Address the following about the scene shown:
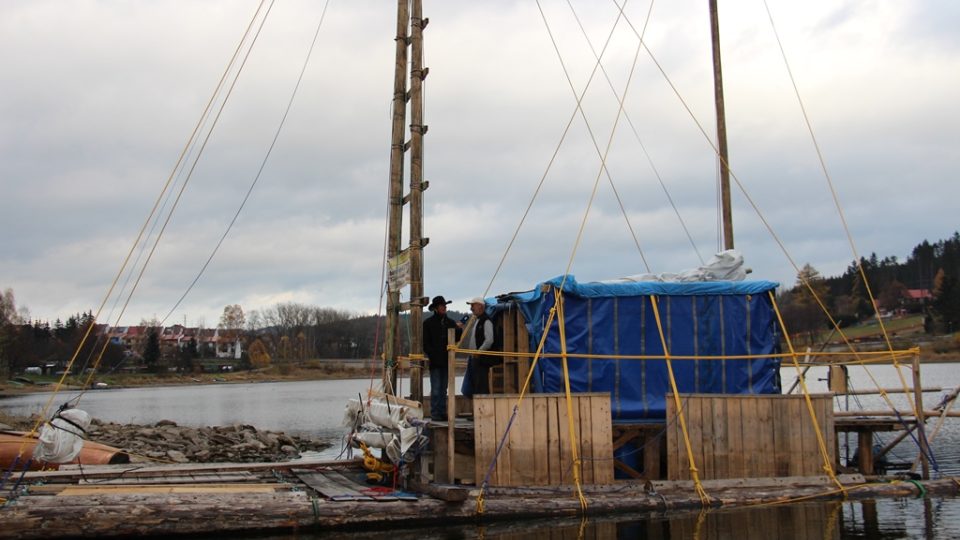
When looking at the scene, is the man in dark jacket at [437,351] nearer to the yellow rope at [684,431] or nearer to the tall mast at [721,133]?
the yellow rope at [684,431]

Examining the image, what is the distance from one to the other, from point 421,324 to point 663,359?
4.31m

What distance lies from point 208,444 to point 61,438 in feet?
59.0

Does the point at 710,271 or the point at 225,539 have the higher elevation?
the point at 710,271

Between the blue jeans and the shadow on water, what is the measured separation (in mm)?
2966

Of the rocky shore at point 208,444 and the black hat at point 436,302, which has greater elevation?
the black hat at point 436,302

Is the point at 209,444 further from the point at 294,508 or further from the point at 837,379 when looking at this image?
the point at 837,379

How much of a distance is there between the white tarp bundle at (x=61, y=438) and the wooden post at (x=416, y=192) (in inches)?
214

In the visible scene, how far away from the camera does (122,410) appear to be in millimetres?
63969

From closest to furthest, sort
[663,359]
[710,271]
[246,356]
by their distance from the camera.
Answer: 1. [663,359]
2. [710,271]
3. [246,356]

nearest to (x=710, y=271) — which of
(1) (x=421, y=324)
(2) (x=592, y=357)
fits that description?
(2) (x=592, y=357)

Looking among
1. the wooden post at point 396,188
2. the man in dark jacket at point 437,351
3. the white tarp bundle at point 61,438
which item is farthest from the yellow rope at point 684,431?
the white tarp bundle at point 61,438

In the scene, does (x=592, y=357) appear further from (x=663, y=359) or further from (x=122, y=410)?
(x=122, y=410)

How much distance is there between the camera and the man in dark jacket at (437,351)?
15.6 meters

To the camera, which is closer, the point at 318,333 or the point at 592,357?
the point at 592,357
